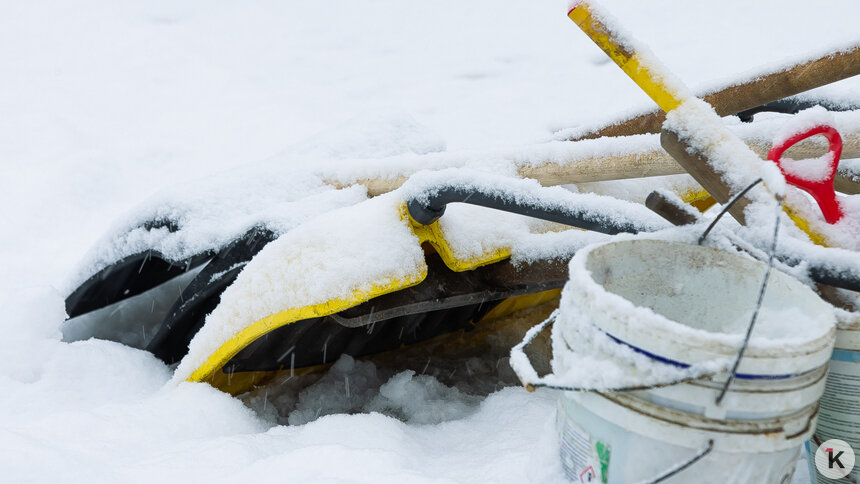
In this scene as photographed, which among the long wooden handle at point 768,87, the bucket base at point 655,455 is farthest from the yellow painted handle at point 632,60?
the long wooden handle at point 768,87

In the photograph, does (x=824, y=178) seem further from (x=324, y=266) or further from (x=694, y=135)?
(x=324, y=266)

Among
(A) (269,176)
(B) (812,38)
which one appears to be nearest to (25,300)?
(A) (269,176)

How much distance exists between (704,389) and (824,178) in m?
0.57

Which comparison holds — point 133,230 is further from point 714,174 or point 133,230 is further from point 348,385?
point 714,174

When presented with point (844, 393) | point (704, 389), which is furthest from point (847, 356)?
point (704, 389)

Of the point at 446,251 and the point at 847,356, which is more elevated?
the point at 847,356

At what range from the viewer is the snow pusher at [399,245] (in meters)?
1.36

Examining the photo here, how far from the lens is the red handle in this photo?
3.86ft

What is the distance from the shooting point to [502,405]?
5.26 feet

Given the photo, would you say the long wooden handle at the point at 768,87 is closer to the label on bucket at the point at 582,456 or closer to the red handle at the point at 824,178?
the red handle at the point at 824,178

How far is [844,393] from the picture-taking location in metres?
1.02

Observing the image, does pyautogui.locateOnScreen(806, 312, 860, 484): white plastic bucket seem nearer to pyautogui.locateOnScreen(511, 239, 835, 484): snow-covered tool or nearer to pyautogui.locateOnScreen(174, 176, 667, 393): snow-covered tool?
pyautogui.locateOnScreen(511, 239, 835, 484): snow-covered tool

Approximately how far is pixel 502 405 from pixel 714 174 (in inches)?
28.6

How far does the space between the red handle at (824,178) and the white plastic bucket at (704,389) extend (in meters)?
0.27
